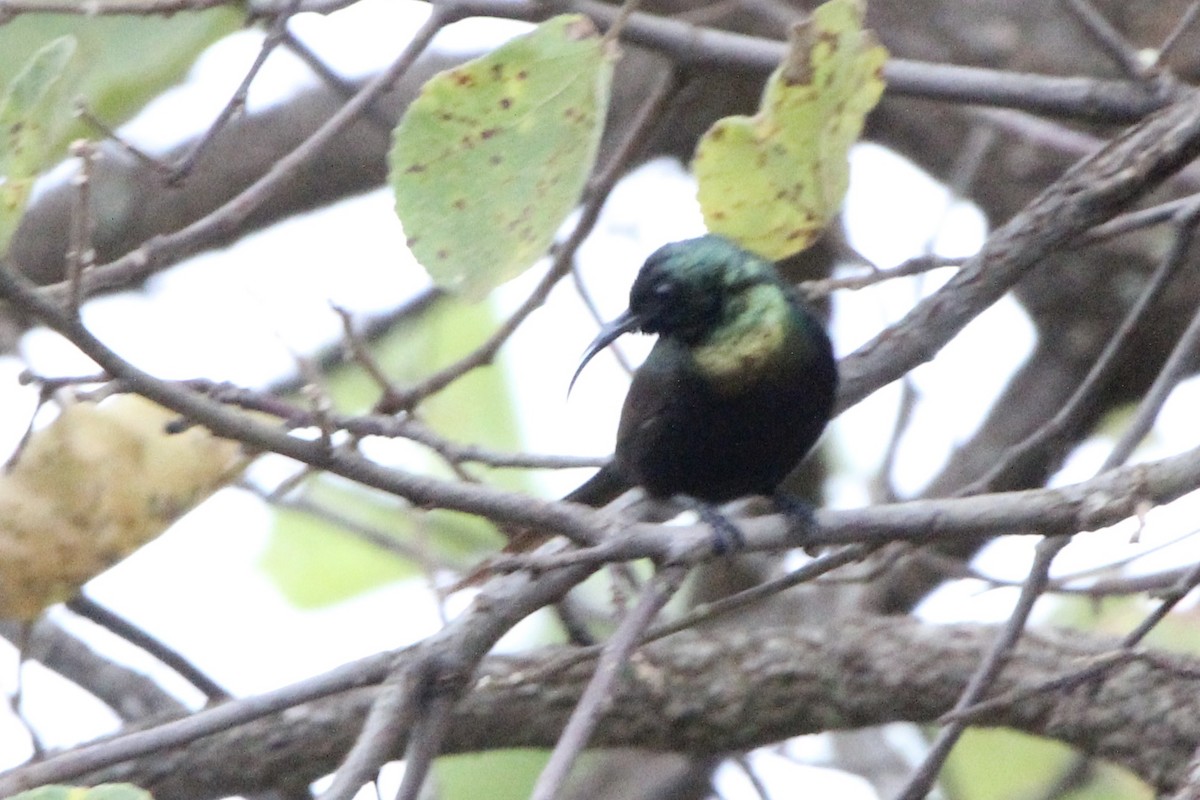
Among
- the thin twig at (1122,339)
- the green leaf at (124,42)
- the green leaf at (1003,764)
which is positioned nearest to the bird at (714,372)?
the thin twig at (1122,339)

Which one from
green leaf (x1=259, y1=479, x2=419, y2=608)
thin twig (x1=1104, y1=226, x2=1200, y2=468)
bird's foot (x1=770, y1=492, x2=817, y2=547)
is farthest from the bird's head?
green leaf (x1=259, y1=479, x2=419, y2=608)

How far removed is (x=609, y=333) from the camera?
2863mm

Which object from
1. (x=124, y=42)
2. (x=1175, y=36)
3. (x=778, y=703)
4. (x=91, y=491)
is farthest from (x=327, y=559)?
(x=1175, y=36)

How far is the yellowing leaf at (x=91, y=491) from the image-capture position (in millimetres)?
2316

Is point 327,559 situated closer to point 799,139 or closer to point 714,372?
point 714,372

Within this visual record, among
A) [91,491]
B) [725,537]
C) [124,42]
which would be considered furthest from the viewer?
[124,42]

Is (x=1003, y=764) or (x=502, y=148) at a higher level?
(x=502, y=148)

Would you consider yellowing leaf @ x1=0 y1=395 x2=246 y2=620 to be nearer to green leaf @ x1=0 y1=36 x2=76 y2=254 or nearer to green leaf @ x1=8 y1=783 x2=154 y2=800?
green leaf @ x1=0 y1=36 x2=76 y2=254

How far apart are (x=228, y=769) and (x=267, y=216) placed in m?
1.69

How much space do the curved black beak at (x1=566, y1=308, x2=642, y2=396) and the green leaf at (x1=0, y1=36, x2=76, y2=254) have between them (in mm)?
1095

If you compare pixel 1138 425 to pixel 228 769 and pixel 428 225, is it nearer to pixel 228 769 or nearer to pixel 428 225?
pixel 428 225

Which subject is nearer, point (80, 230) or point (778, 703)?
point (80, 230)

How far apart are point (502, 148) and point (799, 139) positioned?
0.44 m

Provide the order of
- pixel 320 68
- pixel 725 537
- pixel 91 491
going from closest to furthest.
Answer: pixel 725 537 < pixel 91 491 < pixel 320 68
